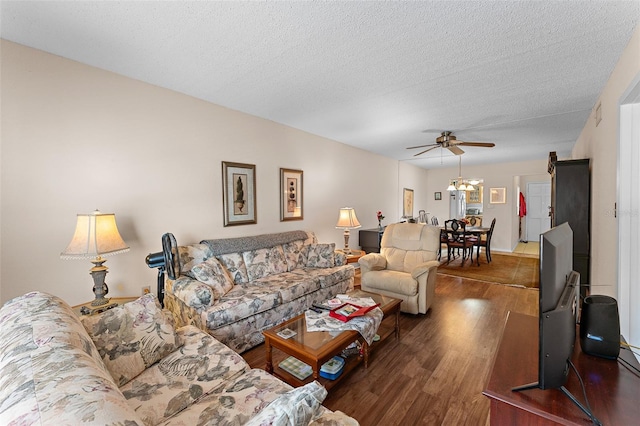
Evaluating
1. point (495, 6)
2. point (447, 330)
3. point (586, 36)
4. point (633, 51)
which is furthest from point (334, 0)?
point (447, 330)

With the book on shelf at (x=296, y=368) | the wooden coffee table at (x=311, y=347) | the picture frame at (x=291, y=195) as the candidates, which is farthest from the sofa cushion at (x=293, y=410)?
the picture frame at (x=291, y=195)

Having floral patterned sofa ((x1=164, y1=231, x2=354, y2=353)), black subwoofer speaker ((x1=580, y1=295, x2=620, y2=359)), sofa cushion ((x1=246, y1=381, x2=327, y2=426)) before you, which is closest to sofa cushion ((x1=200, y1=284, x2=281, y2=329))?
floral patterned sofa ((x1=164, y1=231, x2=354, y2=353))

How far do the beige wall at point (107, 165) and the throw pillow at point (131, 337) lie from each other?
114 centimetres

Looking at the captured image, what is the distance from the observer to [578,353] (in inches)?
44.2

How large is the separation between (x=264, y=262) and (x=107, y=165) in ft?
5.99

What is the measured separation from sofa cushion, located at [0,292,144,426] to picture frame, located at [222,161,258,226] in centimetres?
234

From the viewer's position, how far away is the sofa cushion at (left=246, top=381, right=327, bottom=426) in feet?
2.31

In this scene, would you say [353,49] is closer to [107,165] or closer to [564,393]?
[564,393]

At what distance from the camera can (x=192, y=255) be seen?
112 inches

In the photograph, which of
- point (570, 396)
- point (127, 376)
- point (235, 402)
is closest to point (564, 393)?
point (570, 396)

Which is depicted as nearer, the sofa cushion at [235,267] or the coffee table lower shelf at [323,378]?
the coffee table lower shelf at [323,378]

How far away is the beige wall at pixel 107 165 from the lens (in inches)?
79.6

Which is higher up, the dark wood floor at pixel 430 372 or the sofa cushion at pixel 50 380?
the sofa cushion at pixel 50 380

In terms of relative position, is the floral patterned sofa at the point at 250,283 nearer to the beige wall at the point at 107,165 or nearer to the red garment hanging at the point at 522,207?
the beige wall at the point at 107,165
